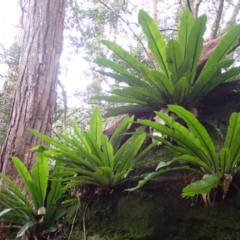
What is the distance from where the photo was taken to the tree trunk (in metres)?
2.22

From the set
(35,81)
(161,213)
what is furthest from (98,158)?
(35,81)

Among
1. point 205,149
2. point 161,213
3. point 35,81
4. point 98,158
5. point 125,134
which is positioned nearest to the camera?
point 205,149

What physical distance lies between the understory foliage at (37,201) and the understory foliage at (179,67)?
0.60 meters

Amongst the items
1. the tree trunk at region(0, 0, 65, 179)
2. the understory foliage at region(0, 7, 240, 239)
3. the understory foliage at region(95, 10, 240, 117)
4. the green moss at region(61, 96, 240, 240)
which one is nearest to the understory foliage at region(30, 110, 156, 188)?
the understory foliage at region(0, 7, 240, 239)

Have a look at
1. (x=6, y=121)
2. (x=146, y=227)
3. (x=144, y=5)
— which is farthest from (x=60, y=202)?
(x=144, y=5)

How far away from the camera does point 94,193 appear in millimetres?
1696

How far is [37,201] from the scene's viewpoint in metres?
1.65

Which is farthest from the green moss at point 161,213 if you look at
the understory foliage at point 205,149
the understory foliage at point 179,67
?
the understory foliage at point 179,67

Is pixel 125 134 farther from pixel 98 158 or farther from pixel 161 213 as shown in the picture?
pixel 161 213

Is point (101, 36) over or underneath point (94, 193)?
over

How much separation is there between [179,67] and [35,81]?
1329mm

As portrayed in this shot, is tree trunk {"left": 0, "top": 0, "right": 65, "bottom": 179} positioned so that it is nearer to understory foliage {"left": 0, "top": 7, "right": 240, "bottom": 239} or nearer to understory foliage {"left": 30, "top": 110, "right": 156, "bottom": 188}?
understory foliage {"left": 0, "top": 7, "right": 240, "bottom": 239}

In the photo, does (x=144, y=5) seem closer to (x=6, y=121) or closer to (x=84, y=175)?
(x=6, y=121)

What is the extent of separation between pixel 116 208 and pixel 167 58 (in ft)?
2.69
